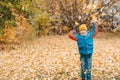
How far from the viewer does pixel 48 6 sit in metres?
22.2

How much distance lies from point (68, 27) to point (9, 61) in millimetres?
9482

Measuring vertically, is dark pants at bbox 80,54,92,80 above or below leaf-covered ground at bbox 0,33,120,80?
above

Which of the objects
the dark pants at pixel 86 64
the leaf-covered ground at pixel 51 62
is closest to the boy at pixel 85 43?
the dark pants at pixel 86 64

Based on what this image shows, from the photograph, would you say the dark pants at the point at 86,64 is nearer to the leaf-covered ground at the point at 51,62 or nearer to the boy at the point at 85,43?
the boy at the point at 85,43

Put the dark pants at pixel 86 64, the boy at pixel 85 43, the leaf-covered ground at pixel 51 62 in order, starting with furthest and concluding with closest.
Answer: the leaf-covered ground at pixel 51 62
the dark pants at pixel 86 64
the boy at pixel 85 43

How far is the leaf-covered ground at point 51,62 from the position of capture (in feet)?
33.9

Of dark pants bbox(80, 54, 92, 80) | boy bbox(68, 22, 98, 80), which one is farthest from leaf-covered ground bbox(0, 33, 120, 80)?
boy bbox(68, 22, 98, 80)

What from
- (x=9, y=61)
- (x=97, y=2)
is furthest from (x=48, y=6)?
(x=9, y=61)

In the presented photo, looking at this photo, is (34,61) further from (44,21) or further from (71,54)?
(44,21)

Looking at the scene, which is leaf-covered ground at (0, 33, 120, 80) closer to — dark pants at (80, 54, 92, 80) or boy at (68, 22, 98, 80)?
dark pants at (80, 54, 92, 80)

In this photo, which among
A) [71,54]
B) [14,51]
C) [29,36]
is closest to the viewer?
[71,54]

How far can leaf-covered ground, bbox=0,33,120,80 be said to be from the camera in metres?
10.3

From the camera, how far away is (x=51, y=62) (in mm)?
12539

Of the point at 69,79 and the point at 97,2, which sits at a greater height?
the point at 97,2
